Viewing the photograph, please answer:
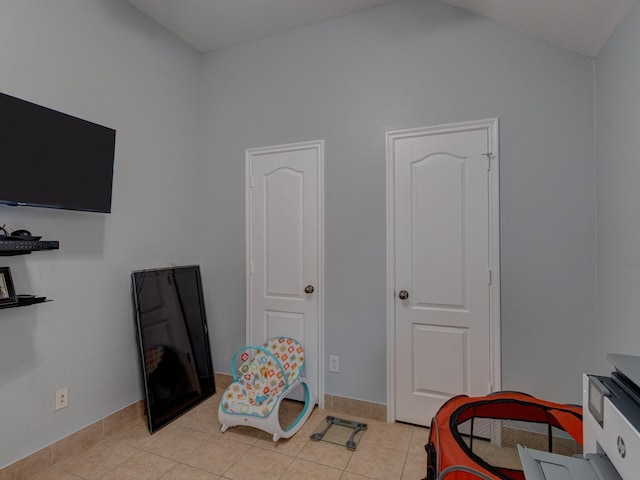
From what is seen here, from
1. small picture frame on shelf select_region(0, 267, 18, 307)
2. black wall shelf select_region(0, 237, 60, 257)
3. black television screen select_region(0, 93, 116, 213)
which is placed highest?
black television screen select_region(0, 93, 116, 213)

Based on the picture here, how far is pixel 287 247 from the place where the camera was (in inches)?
110

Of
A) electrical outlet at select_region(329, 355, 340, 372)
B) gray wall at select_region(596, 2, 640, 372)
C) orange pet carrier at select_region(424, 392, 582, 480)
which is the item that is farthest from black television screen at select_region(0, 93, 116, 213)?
gray wall at select_region(596, 2, 640, 372)

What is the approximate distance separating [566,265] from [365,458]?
5.51 ft

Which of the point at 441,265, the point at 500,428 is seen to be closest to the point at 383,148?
the point at 441,265

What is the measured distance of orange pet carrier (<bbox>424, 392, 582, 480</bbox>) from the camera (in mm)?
1416

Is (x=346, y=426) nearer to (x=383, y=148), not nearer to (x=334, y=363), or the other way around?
(x=334, y=363)

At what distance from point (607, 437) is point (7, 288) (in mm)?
2487

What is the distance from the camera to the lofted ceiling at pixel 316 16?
1772 millimetres

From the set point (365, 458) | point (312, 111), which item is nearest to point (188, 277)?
point (312, 111)

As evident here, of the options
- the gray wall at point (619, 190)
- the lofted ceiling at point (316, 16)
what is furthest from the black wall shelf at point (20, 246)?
the gray wall at point (619, 190)

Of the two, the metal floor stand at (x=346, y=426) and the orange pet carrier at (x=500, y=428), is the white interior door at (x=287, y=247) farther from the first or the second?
the orange pet carrier at (x=500, y=428)

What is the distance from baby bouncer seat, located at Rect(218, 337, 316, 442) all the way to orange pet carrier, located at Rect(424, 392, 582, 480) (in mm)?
1077

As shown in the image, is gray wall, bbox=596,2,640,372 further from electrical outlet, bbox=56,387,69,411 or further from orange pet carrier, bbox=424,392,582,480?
electrical outlet, bbox=56,387,69,411

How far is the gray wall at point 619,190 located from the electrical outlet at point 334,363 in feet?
5.34
